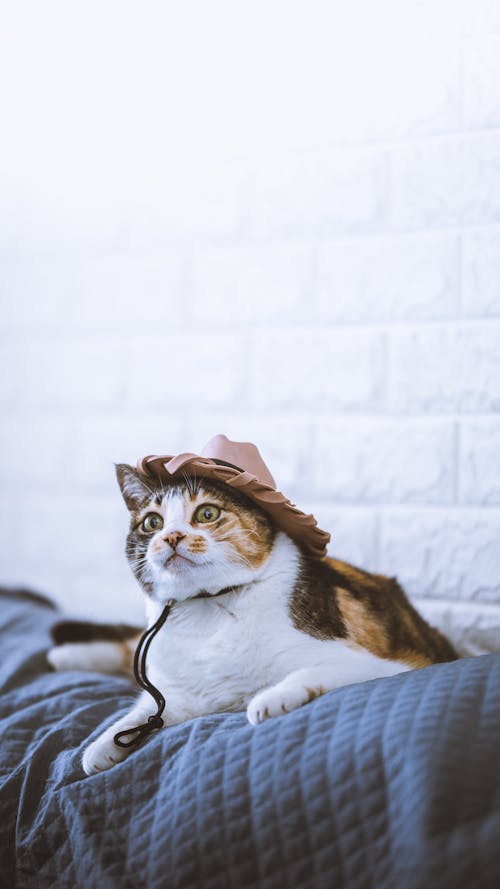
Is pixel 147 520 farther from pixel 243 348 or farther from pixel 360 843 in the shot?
pixel 243 348

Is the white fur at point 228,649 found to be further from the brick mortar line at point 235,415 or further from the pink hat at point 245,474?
the brick mortar line at point 235,415

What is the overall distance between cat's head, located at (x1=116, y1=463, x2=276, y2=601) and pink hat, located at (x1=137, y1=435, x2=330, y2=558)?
0.6 inches

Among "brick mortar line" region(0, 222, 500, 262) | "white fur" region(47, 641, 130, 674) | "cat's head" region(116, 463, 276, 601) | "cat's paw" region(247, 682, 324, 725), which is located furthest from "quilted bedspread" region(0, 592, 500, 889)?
"brick mortar line" region(0, 222, 500, 262)

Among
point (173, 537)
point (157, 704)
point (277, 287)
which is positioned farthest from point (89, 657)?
point (277, 287)

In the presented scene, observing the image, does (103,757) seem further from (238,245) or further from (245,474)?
(238,245)

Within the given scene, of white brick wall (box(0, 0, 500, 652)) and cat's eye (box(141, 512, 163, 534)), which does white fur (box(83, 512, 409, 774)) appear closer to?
cat's eye (box(141, 512, 163, 534))

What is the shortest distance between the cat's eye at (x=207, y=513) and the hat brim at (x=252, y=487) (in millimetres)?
29

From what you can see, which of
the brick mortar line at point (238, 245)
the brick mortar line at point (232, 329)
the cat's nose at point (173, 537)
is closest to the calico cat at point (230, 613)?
the cat's nose at point (173, 537)

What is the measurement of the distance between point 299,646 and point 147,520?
205 millimetres

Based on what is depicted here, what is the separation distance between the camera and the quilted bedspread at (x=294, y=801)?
0.61 m

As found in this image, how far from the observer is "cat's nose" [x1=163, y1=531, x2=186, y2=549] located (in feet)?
2.58

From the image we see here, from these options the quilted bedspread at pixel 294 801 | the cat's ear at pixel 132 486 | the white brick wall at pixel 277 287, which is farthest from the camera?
the white brick wall at pixel 277 287

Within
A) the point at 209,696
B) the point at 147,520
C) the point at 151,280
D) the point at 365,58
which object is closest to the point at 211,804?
the point at 209,696

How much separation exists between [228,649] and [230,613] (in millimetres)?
37
